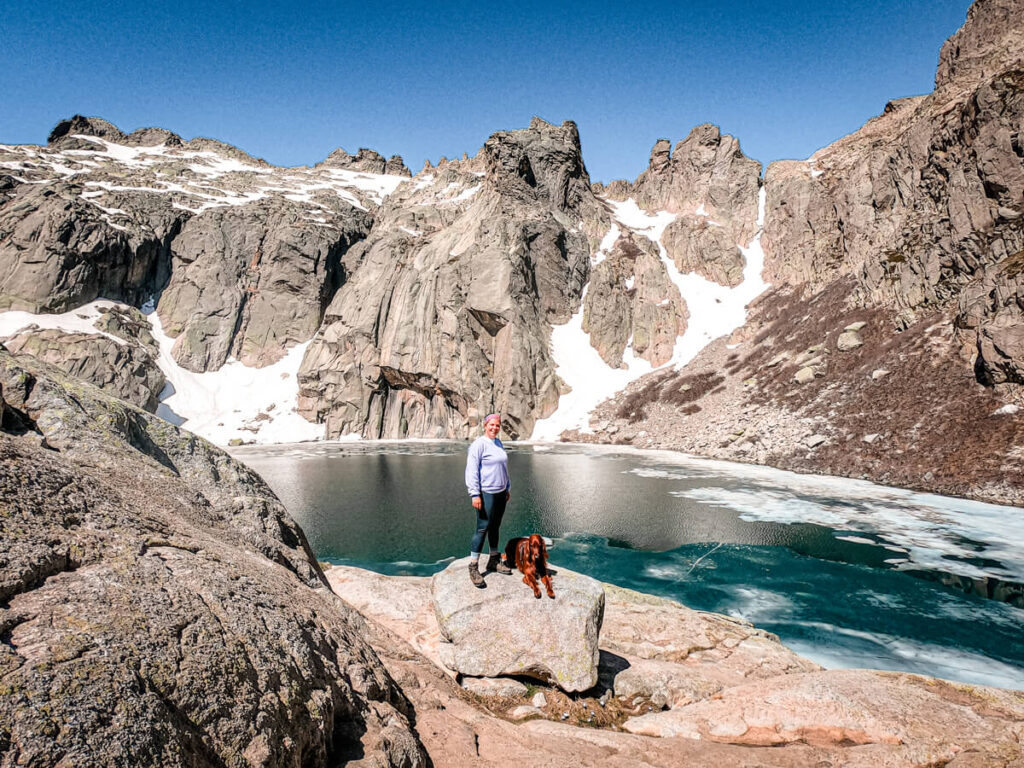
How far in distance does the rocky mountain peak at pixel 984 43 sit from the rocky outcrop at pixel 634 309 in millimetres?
40131

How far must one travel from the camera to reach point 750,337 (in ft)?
208

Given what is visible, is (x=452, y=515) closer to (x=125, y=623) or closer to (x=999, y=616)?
(x=999, y=616)

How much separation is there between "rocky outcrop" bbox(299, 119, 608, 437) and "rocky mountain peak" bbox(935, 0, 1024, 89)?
51.0 meters

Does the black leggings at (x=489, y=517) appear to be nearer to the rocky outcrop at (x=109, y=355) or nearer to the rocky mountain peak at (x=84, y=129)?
the rocky outcrop at (x=109, y=355)

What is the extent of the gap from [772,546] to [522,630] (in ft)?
52.1

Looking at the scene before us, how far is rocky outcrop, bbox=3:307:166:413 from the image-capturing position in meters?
67.4

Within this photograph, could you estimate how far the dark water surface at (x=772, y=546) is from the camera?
12094 mm

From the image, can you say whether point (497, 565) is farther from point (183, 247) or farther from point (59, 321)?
point (183, 247)

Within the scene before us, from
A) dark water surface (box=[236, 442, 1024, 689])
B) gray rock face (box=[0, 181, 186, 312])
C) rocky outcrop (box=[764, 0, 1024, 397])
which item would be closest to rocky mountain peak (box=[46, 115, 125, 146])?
gray rock face (box=[0, 181, 186, 312])

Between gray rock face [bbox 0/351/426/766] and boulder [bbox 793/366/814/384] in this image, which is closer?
gray rock face [bbox 0/351/426/766]

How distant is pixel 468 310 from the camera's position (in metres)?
72.2

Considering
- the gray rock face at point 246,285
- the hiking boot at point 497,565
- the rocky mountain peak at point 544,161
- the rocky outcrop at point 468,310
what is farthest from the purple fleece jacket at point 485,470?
the gray rock face at point 246,285

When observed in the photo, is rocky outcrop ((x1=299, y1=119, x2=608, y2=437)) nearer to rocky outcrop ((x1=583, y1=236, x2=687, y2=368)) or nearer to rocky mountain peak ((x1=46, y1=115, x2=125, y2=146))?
rocky outcrop ((x1=583, y1=236, x2=687, y2=368))

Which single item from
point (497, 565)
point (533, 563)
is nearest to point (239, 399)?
point (497, 565)
